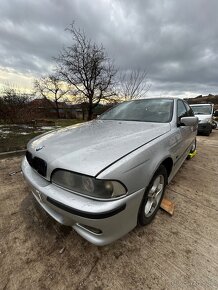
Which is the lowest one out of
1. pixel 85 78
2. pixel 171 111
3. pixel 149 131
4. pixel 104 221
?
pixel 104 221

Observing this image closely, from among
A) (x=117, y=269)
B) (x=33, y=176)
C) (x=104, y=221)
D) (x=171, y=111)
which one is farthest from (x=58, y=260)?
(x=171, y=111)

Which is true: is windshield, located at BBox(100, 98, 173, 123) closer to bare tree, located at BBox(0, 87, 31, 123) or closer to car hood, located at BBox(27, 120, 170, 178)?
car hood, located at BBox(27, 120, 170, 178)

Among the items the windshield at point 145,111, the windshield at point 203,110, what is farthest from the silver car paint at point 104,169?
the windshield at point 203,110

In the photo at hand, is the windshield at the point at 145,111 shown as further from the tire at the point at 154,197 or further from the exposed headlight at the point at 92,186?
the exposed headlight at the point at 92,186

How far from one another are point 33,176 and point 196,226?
6.42 feet

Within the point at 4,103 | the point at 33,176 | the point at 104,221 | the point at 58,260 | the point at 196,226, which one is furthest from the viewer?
the point at 4,103

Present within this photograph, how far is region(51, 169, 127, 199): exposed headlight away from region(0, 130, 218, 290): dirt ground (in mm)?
714

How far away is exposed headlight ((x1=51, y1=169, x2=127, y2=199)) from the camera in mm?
1186

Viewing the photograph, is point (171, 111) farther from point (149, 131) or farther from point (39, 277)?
point (39, 277)

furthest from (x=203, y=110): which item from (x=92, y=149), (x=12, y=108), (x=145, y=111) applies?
(x=12, y=108)

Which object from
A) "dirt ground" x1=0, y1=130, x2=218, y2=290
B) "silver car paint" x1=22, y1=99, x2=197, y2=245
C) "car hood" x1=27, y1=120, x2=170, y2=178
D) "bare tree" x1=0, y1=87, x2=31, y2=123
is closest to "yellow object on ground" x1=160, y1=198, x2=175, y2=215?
"dirt ground" x1=0, y1=130, x2=218, y2=290

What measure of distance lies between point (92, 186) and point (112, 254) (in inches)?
31.8

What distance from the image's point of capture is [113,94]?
55.8 feet

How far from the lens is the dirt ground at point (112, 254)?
1286 millimetres
